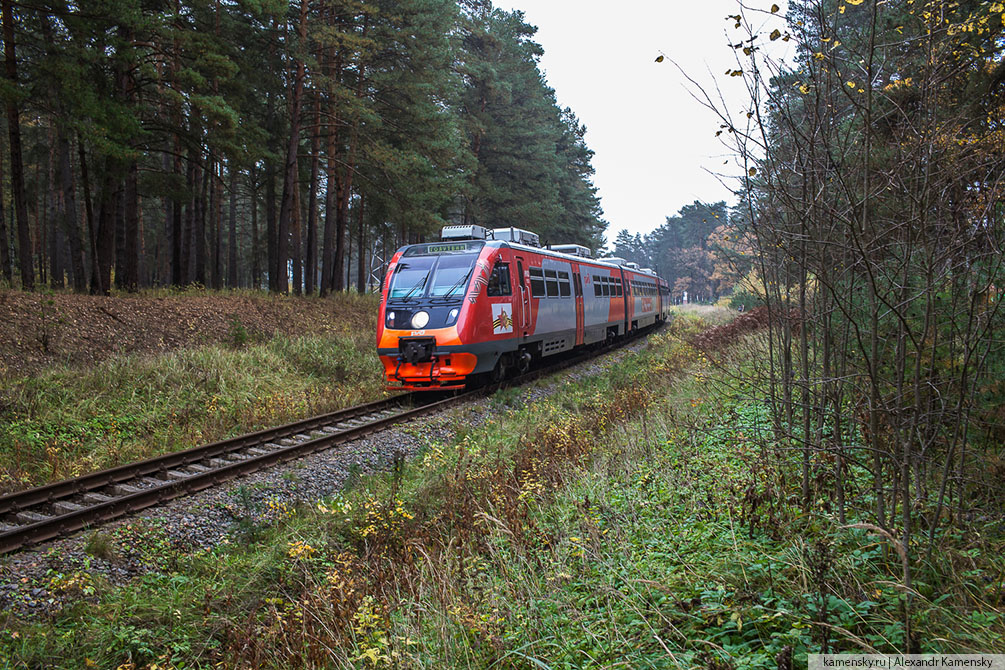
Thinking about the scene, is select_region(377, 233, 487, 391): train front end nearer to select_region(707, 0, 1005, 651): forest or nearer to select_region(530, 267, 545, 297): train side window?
select_region(530, 267, 545, 297): train side window

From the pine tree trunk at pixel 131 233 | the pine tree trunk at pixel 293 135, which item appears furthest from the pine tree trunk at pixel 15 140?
the pine tree trunk at pixel 293 135

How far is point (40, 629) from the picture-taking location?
12.9ft

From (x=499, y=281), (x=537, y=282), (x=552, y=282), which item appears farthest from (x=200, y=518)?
(x=552, y=282)

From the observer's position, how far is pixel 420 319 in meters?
11.2

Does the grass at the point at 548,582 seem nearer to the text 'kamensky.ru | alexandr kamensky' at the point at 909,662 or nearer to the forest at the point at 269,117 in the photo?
the text 'kamensky.ru | alexandr kamensky' at the point at 909,662

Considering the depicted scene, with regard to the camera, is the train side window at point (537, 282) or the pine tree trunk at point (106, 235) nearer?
the train side window at point (537, 282)

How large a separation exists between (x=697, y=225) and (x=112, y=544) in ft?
298

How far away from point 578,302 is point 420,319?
6.67 metres

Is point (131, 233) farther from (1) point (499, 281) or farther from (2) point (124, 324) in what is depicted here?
(1) point (499, 281)

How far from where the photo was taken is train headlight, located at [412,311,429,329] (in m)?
11.1

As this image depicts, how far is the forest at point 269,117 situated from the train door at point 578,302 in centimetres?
710

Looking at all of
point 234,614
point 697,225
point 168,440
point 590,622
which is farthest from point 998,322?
point 697,225

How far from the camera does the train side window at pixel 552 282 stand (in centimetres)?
1433

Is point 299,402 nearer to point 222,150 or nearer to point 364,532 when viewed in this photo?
point 364,532
